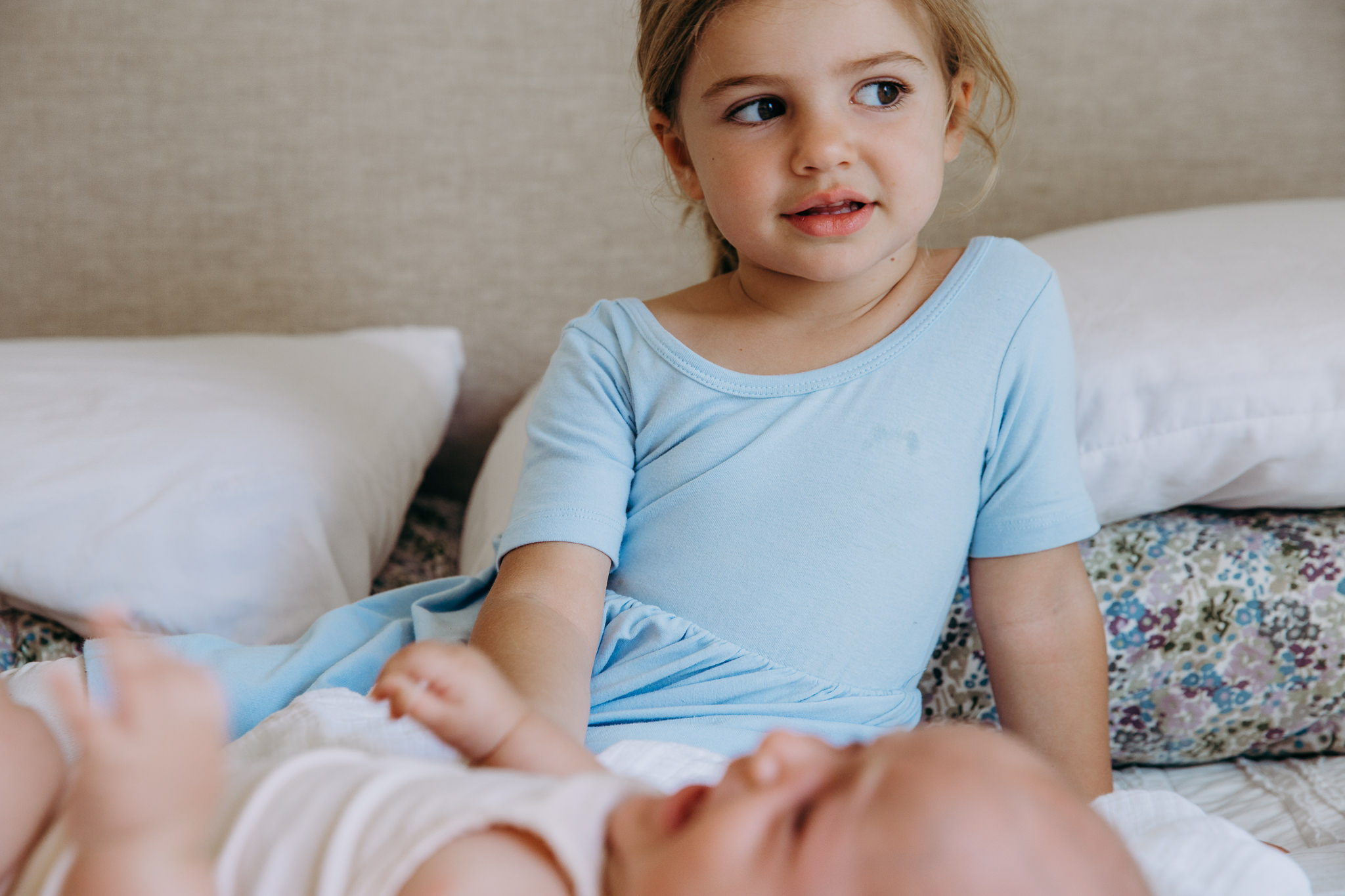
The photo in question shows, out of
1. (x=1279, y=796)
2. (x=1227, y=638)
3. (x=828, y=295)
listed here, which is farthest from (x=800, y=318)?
(x=1279, y=796)

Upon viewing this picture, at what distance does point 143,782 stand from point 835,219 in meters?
0.59

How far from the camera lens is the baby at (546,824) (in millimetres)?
415

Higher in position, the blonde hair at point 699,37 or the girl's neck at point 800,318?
the blonde hair at point 699,37

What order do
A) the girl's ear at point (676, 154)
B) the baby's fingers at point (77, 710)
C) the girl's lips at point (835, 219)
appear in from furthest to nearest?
1. the girl's ear at point (676, 154)
2. the girl's lips at point (835, 219)
3. the baby's fingers at point (77, 710)

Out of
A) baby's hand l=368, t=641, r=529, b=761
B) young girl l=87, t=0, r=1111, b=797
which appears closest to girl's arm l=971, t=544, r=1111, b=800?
young girl l=87, t=0, r=1111, b=797

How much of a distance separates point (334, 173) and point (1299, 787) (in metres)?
1.28

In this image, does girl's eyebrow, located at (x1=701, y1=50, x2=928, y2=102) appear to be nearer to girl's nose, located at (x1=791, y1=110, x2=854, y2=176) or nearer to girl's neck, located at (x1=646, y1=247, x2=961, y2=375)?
girl's nose, located at (x1=791, y1=110, x2=854, y2=176)

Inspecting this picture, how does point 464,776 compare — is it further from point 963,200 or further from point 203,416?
point 963,200

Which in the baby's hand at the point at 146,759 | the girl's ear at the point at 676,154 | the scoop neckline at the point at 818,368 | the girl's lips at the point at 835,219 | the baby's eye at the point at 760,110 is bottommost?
the baby's hand at the point at 146,759

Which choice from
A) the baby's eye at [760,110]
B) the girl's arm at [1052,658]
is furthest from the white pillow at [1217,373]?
the baby's eye at [760,110]

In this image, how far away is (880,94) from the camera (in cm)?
Answer: 80

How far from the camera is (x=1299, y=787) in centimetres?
83

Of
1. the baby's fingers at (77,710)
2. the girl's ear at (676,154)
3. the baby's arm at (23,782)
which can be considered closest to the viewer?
the baby's fingers at (77,710)

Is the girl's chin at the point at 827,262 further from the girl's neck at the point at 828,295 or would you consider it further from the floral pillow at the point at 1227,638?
the floral pillow at the point at 1227,638
